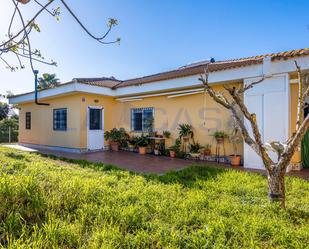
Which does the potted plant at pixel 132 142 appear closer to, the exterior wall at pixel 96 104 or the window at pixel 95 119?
the exterior wall at pixel 96 104

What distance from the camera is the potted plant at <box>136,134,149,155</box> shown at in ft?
40.2

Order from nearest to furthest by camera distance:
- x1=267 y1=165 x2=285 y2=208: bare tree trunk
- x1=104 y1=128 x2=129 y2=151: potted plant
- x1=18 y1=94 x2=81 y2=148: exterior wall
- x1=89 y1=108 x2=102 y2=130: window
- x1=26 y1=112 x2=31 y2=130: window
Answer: x1=267 y1=165 x2=285 y2=208: bare tree trunk
x1=18 y1=94 x2=81 y2=148: exterior wall
x1=89 y1=108 x2=102 y2=130: window
x1=104 y1=128 x2=129 y2=151: potted plant
x1=26 y1=112 x2=31 y2=130: window

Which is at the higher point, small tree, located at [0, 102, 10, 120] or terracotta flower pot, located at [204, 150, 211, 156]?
small tree, located at [0, 102, 10, 120]

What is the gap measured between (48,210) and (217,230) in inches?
108

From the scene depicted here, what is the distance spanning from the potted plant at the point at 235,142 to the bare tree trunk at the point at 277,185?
4.98 metres

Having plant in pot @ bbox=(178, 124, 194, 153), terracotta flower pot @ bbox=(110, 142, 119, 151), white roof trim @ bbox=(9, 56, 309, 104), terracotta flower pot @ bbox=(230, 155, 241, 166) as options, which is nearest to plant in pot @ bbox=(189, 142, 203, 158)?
plant in pot @ bbox=(178, 124, 194, 153)

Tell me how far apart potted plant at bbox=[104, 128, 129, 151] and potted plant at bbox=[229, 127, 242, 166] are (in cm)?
642

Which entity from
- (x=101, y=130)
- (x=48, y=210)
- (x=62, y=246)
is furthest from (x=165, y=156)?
(x=62, y=246)

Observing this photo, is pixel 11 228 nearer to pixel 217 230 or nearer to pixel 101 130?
pixel 217 230

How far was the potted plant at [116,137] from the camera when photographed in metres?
13.5

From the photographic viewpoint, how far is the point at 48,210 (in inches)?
148

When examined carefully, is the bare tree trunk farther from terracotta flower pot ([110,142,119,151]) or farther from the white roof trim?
terracotta flower pot ([110,142,119,151])

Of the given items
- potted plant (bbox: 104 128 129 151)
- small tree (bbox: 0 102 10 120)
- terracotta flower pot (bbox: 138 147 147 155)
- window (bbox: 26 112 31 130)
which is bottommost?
terracotta flower pot (bbox: 138 147 147 155)

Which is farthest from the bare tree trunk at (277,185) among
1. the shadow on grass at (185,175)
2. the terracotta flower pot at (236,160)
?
the terracotta flower pot at (236,160)
